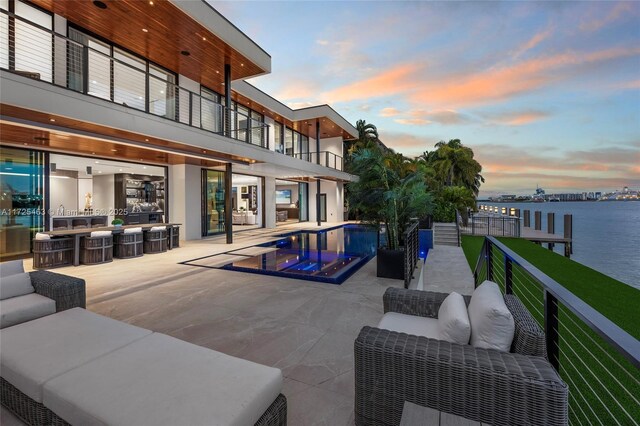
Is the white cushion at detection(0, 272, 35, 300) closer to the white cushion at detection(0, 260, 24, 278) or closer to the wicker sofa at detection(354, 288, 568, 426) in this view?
the white cushion at detection(0, 260, 24, 278)

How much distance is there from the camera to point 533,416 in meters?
1.44

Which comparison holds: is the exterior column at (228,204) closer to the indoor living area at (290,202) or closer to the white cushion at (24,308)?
the white cushion at (24,308)

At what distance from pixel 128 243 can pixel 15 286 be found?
5604 mm

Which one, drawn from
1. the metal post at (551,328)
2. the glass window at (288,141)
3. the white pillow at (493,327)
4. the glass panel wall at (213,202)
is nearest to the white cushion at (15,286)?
the white pillow at (493,327)

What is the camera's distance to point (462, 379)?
5.25ft

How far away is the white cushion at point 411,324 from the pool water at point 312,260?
126 inches

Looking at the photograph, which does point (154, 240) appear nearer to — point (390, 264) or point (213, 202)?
point (213, 202)

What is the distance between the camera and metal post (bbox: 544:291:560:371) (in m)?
1.84

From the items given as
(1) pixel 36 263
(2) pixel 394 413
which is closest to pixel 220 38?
(1) pixel 36 263

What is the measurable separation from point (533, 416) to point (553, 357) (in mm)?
590

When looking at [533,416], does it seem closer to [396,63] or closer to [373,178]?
[373,178]

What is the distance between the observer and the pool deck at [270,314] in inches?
99.1

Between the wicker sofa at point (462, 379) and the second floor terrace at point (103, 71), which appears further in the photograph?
the second floor terrace at point (103, 71)

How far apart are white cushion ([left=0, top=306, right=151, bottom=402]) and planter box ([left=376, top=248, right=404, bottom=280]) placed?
15.8 feet
